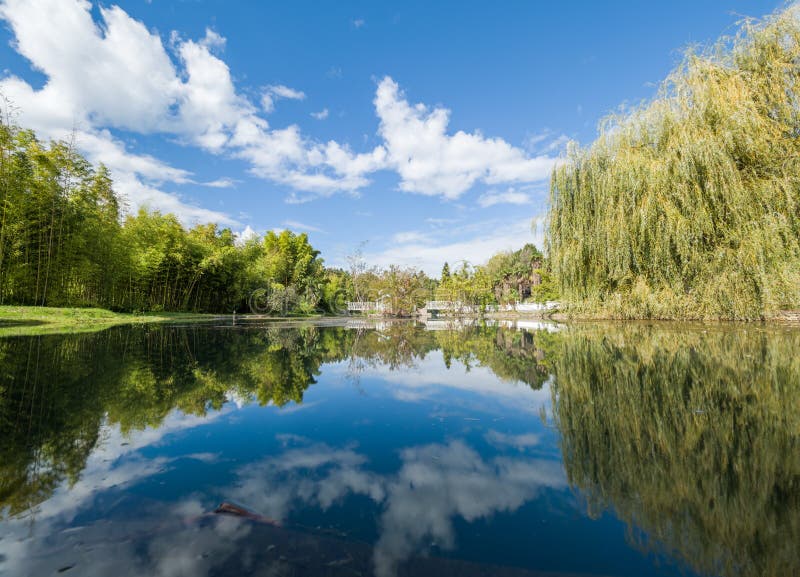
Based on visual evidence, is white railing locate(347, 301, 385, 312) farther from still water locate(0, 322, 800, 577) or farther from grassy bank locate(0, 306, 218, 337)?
still water locate(0, 322, 800, 577)

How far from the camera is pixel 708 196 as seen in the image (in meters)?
7.90

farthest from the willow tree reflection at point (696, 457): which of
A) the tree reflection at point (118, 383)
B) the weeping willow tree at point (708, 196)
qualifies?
the weeping willow tree at point (708, 196)

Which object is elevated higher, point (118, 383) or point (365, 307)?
point (365, 307)

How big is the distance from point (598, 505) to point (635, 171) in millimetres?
9245

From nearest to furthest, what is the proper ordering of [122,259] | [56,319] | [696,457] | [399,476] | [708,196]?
[399,476]
[696,457]
[708,196]
[56,319]
[122,259]

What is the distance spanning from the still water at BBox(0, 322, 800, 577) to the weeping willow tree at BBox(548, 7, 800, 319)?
3507mm

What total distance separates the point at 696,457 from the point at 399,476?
6.83ft

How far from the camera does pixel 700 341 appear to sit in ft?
29.0

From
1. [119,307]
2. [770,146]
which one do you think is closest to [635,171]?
[770,146]

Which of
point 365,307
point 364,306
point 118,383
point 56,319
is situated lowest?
point 118,383

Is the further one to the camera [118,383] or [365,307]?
[365,307]

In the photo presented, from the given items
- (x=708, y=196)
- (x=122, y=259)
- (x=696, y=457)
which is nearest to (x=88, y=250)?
(x=122, y=259)

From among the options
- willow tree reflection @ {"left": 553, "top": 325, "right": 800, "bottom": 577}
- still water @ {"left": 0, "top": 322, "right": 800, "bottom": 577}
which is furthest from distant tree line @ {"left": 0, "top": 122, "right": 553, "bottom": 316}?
willow tree reflection @ {"left": 553, "top": 325, "right": 800, "bottom": 577}

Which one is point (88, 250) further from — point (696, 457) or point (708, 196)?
point (708, 196)
